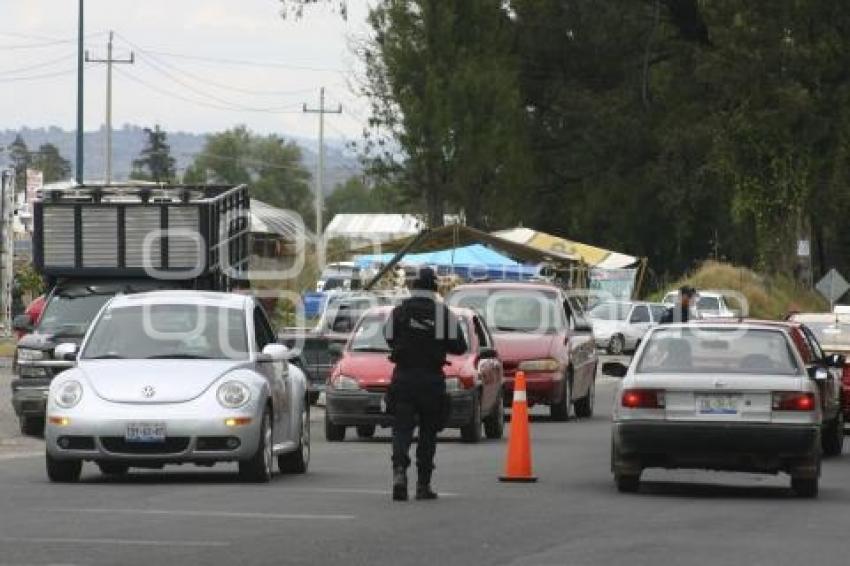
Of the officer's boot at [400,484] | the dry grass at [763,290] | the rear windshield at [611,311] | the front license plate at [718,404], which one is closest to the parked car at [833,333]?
the front license plate at [718,404]

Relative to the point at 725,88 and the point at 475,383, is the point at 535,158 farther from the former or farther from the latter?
the point at 475,383

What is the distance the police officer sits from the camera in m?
18.5

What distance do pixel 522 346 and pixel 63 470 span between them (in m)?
13.7

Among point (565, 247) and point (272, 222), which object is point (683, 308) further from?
point (272, 222)

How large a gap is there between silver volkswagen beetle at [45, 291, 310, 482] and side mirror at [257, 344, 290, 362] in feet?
0.04

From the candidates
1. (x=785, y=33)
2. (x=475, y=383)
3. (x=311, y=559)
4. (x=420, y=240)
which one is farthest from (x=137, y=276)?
(x=785, y=33)

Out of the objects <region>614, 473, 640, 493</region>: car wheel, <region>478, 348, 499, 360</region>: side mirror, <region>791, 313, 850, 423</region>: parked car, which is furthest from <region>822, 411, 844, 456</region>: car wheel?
<region>614, 473, 640, 493</region>: car wheel

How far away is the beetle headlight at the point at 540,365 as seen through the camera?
3244 centimetres

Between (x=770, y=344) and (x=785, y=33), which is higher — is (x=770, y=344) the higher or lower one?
the lower one

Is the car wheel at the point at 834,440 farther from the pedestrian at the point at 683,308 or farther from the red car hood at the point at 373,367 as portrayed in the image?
the pedestrian at the point at 683,308

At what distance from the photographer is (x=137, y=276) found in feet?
98.8

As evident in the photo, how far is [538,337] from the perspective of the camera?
32.9 m

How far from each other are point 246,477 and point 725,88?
150 ft

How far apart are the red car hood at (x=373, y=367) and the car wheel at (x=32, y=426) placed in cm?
370
